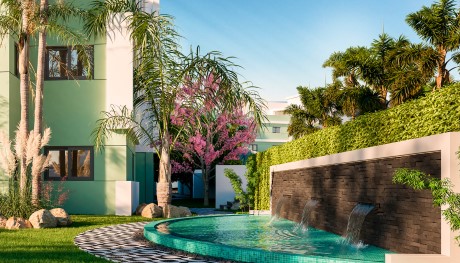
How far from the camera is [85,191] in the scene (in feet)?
63.0

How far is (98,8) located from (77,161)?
17.0 ft

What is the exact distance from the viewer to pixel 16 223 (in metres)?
13.2

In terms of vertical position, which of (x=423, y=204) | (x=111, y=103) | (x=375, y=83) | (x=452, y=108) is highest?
(x=375, y=83)

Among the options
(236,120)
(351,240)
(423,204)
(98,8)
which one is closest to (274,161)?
(98,8)

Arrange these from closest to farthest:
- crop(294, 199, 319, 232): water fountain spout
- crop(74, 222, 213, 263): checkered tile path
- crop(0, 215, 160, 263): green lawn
Answer: crop(0, 215, 160, 263): green lawn → crop(74, 222, 213, 263): checkered tile path → crop(294, 199, 319, 232): water fountain spout

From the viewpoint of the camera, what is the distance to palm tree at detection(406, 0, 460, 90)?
27.0m

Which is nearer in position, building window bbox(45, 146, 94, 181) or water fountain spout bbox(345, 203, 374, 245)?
water fountain spout bbox(345, 203, 374, 245)

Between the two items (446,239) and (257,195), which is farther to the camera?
(257,195)

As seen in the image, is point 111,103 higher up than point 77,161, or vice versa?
point 111,103

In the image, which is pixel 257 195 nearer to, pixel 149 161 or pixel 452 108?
pixel 149 161

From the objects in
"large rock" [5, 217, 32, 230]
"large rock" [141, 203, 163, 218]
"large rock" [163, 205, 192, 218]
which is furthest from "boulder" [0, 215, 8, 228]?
"large rock" [163, 205, 192, 218]

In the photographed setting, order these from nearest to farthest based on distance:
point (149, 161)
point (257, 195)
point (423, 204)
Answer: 1. point (423, 204)
2. point (257, 195)
3. point (149, 161)

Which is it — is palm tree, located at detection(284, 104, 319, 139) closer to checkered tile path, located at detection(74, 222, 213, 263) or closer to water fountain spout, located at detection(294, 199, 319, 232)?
water fountain spout, located at detection(294, 199, 319, 232)

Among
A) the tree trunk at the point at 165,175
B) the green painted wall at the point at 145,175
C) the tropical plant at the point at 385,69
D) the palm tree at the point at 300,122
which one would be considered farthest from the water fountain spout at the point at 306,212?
the palm tree at the point at 300,122
